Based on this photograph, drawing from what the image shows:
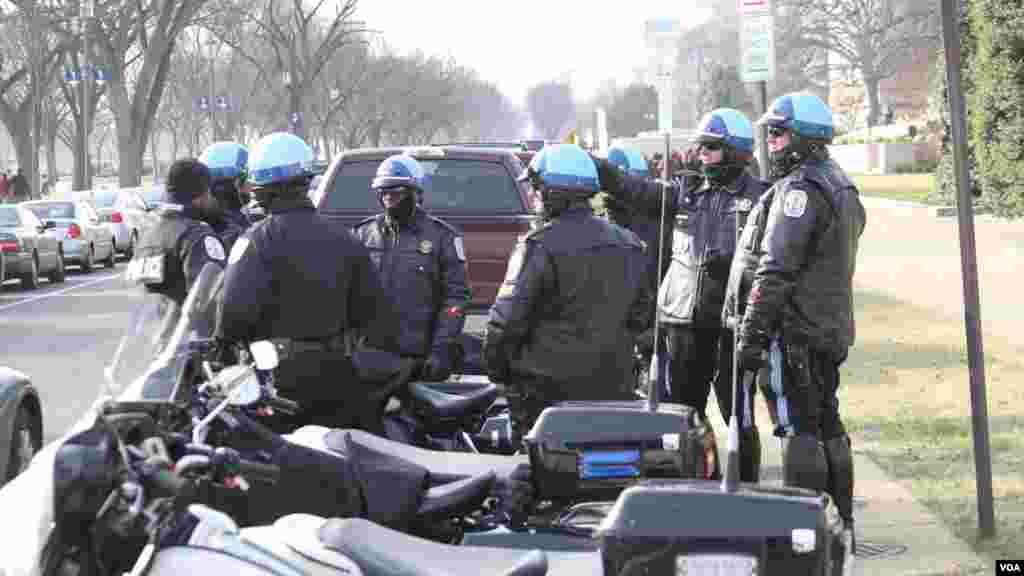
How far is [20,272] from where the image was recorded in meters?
28.2

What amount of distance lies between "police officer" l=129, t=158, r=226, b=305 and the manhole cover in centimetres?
311


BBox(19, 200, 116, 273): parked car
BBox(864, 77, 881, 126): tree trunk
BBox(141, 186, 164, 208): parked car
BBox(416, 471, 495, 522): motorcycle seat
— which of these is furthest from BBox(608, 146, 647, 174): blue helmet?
BBox(864, 77, 881, 126): tree trunk

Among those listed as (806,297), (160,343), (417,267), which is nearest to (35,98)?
(417,267)

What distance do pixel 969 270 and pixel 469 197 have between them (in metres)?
6.40

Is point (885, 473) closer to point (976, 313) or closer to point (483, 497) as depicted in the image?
point (976, 313)

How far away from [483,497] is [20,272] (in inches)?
968

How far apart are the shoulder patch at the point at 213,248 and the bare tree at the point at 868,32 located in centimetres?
8378

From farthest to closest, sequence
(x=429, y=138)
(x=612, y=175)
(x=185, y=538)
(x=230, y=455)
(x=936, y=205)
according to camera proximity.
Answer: (x=429, y=138) < (x=936, y=205) < (x=612, y=175) < (x=230, y=455) < (x=185, y=538)

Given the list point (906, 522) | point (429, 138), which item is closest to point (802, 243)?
point (906, 522)

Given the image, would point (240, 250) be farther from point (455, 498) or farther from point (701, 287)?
point (701, 287)

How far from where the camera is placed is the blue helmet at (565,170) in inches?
281

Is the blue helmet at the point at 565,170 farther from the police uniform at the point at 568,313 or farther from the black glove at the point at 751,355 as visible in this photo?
the black glove at the point at 751,355

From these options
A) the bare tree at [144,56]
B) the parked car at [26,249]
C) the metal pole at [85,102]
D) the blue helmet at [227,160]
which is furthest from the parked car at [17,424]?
the metal pole at [85,102]

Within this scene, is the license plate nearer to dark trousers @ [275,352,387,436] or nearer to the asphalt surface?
dark trousers @ [275,352,387,436]
